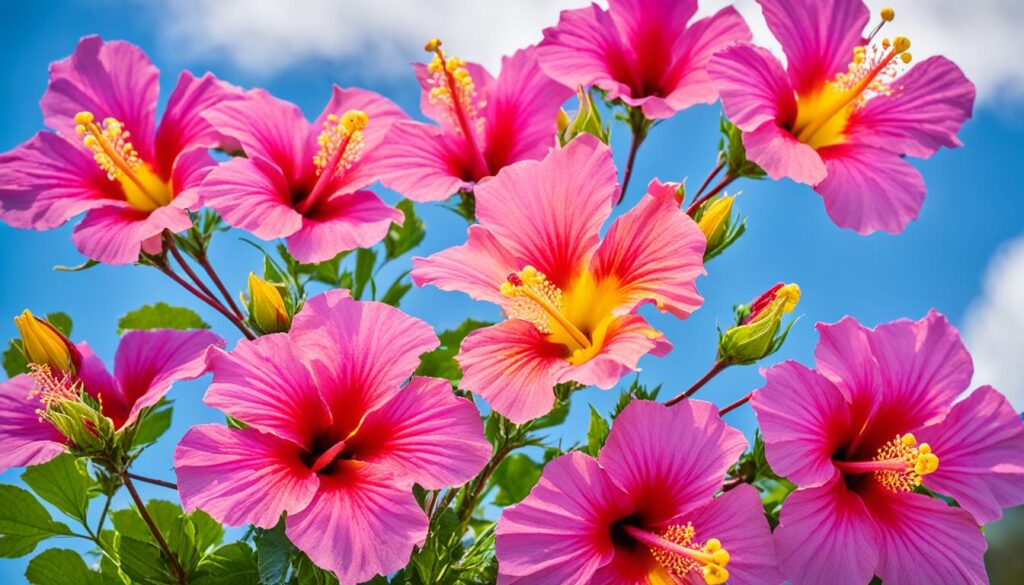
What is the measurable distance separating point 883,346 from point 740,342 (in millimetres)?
269

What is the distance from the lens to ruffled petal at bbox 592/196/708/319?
62.4 inches

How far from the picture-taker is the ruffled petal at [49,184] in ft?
6.59

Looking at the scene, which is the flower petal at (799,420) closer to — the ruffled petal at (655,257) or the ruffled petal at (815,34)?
the ruffled petal at (655,257)

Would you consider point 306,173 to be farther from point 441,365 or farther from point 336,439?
point 336,439

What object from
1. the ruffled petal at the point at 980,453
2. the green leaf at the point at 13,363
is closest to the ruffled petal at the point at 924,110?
the ruffled petal at the point at 980,453

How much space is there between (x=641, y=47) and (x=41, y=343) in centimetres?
126

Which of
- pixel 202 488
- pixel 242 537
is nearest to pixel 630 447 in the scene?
pixel 202 488

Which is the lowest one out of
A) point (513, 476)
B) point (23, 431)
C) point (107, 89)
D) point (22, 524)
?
point (513, 476)

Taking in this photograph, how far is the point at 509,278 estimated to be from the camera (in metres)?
1.69

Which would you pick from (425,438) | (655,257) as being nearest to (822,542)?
(655,257)

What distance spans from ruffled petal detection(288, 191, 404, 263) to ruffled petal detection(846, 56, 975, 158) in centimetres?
92

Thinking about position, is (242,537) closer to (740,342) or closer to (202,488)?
(202,488)

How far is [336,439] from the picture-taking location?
170 cm

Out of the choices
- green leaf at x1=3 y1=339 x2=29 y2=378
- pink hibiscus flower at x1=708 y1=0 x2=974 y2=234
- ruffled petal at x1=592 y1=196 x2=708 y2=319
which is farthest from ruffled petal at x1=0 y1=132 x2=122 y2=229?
pink hibiscus flower at x1=708 y1=0 x2=974 y2=234
